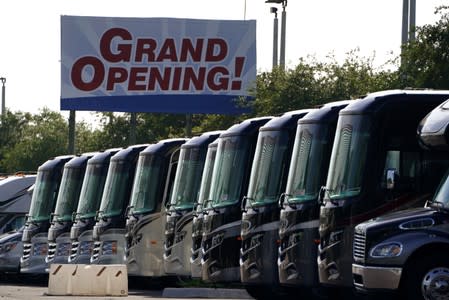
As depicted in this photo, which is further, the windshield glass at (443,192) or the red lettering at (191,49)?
the red lettering at (191,49)

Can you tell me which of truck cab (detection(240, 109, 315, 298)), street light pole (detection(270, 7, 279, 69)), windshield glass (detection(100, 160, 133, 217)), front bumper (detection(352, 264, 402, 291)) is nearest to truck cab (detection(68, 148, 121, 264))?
windshield glass (detection(100, 160, 133, 217))

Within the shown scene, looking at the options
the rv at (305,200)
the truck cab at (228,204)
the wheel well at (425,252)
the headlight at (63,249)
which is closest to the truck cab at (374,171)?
the rv at (305,200)

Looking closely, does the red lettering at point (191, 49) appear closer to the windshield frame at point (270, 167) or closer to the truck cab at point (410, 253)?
the windshield frame at point (270, 167)

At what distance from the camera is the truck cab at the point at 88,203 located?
107 ft

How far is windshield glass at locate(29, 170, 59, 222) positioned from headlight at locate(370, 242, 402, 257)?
18.5 meters

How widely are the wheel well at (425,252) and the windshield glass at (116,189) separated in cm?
1349

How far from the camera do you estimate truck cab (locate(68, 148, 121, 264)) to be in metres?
32.6

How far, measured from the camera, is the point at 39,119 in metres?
109

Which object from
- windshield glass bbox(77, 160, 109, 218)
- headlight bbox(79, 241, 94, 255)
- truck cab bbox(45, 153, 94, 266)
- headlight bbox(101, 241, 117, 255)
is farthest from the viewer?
truck cab bbox(45, 153, 94, 266)

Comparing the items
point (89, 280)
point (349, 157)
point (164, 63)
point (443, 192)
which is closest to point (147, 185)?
point (89, 280)

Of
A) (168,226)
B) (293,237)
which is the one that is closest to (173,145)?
(168,226)

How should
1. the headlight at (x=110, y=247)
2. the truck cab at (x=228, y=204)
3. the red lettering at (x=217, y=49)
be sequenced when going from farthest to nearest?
the red lettering at (x=217, y=49) < the headlight at (x=110, y=247) < the truck cab at (x=228, y=204)

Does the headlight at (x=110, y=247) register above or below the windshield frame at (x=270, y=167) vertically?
below

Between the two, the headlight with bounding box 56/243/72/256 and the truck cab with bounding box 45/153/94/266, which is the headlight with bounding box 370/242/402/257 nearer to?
the headlight with bounding box 56/243/72/256
